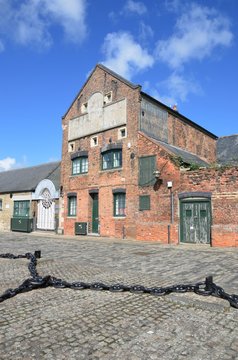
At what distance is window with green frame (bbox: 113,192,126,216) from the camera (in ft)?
58.8

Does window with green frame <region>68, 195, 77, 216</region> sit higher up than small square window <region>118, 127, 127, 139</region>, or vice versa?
small square window <region>118, 127, 127, 139</region>

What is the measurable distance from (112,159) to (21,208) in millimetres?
10516

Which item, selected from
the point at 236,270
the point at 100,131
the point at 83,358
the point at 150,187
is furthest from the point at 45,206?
the point at 83,358

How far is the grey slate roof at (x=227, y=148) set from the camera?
2369 centimetres

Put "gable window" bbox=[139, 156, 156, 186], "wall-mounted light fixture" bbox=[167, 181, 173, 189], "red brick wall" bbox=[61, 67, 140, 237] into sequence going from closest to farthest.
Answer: "wall-mounted light fixture" bbox=[167, 181, 173, 189] < "gable window" bbox=[139, 156, 156, 186] < "red brick wall" bbox=[61, 67, 140, 237]

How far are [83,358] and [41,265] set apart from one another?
18.7 ft

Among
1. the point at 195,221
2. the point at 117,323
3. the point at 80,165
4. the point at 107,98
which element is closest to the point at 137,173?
the point at 195,221

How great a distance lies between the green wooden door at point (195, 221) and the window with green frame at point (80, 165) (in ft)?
26.4

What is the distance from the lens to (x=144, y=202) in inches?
658

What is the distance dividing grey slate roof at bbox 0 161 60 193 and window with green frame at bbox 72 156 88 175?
2.63 m

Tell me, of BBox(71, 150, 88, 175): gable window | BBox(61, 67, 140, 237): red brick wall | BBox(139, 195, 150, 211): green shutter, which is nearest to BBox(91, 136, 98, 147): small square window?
BBox(61, 67, 140, 237): red brick wall

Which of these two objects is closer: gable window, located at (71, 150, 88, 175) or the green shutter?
the green shutter

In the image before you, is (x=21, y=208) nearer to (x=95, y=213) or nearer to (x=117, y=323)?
(x=95, y=213)

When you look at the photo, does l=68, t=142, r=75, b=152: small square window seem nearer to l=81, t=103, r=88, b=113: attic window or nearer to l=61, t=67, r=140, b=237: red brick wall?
l=61, t=67, r=140, b=237: red brick wall
